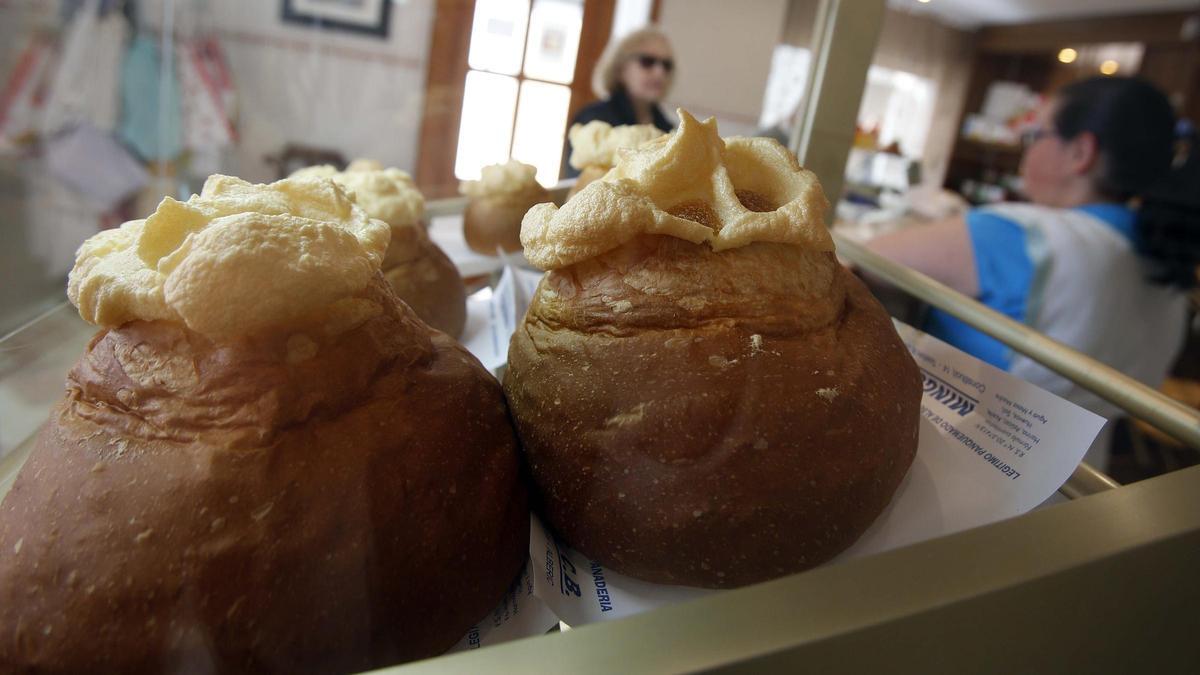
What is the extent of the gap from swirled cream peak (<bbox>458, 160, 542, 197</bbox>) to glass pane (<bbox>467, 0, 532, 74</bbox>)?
0.67 m

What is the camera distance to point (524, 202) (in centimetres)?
125

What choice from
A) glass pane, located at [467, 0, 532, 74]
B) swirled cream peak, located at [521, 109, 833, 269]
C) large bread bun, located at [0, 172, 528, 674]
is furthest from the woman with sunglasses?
large bread bun, located at [0, 172, 528, 674]

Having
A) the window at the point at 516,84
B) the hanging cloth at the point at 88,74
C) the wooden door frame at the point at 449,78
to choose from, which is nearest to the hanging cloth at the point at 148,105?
the hanging cloth at the point at 88,74

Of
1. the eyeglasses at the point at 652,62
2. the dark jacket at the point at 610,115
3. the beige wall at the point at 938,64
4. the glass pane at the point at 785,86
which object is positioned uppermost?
the beige wall at the point at 938,64

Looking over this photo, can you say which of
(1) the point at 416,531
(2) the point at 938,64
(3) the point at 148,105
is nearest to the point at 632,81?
(1) the point at 416,531

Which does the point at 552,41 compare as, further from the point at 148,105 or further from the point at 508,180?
the point at 148,105

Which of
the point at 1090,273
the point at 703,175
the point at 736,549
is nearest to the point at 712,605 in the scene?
the point at 736,549

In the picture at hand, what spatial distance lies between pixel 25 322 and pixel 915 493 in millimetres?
1123

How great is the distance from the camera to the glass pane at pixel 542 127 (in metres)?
1.32

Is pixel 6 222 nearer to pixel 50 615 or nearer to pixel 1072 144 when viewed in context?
pixel 50 615

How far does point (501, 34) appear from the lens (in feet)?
6.28

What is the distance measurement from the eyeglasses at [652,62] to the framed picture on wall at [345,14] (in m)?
1.88

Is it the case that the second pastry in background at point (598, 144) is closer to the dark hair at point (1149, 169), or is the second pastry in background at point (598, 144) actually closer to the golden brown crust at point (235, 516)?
the golden brown crust at point (235, 516)

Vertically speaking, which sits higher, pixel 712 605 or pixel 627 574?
pixel 712 605
